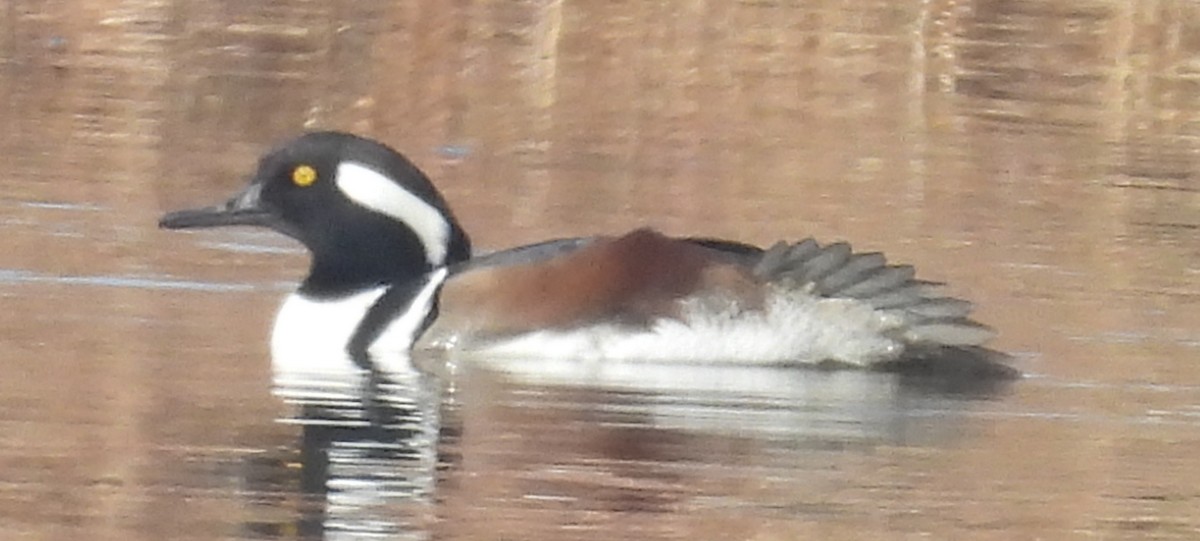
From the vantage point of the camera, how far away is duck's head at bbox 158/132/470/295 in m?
10.6

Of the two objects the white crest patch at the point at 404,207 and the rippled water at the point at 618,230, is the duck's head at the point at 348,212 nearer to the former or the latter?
the white crest patch at the point at 404,207

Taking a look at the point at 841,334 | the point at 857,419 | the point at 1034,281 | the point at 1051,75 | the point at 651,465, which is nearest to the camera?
the point at 651,465

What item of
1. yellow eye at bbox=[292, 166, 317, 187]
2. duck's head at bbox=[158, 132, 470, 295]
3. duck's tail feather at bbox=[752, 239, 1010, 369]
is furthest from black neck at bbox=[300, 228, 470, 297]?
duck's tail feather at bbox=[752, 239, 1010, 369]

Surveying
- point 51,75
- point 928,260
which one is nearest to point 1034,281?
point 928,260

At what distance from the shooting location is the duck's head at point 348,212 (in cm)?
1059

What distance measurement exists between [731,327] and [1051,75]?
460 inches

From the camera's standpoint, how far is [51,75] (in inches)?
750

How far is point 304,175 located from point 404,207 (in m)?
0.36

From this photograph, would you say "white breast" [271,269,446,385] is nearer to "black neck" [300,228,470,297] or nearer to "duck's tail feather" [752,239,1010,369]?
"black neck" [300,228,470,297]

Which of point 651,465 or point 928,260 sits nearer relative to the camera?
point 651,465

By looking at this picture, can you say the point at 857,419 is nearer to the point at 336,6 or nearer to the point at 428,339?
the point at 428,339

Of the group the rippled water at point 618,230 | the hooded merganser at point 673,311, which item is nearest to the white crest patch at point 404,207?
the hooded merganser at point 673,311

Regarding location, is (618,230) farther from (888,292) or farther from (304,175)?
(888,292)

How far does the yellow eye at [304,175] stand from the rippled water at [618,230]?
1.75 ft
